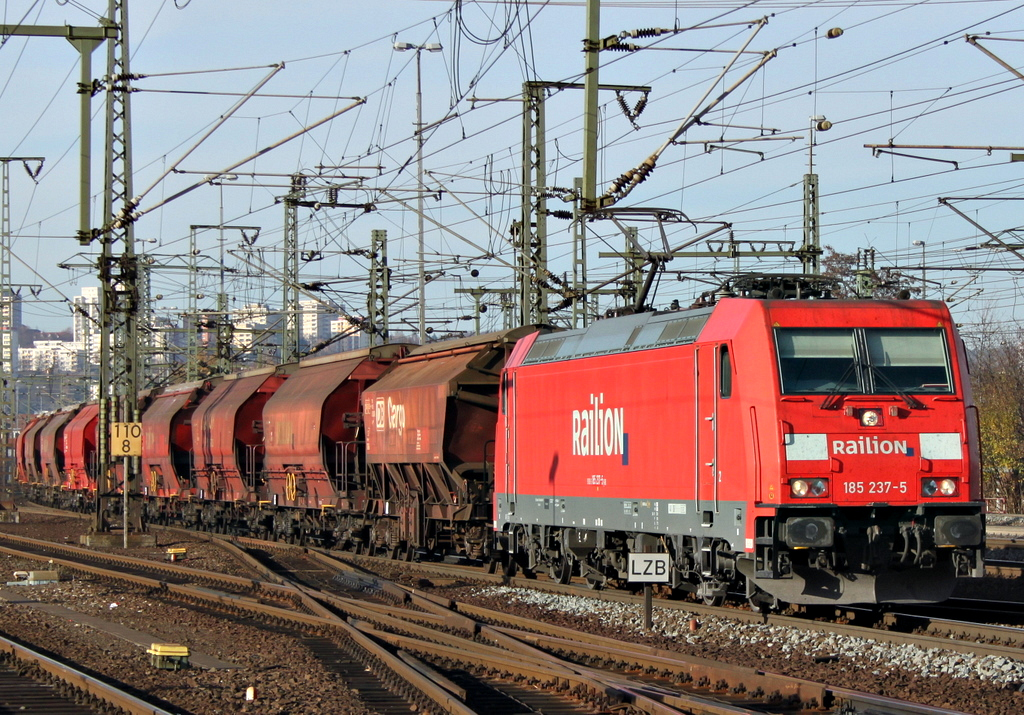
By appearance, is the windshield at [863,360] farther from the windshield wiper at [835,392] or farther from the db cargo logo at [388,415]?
the db cargo logo at [388,415]

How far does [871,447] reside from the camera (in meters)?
13.7

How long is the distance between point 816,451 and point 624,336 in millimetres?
3904

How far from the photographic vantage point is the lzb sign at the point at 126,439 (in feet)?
87.5

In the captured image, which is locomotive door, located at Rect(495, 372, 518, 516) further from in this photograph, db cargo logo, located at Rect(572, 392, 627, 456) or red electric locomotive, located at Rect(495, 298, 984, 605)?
red electric locomotive, located at Rect(495, 298, 984, 605)

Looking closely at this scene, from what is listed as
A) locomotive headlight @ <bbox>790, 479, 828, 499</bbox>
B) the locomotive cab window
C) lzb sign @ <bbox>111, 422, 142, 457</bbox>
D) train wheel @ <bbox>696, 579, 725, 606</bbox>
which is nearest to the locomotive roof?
the locomotive cab window

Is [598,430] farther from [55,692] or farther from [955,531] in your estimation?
[55,692]

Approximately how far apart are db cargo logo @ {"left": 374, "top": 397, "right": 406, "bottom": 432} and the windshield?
38.4ft

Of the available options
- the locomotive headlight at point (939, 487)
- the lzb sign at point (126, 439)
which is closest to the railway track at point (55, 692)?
the locomotive headlight at point (939, 487)

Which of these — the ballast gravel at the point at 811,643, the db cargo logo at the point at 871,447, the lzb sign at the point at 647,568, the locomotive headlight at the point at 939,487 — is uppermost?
the db cargo logo at the point at 871,447

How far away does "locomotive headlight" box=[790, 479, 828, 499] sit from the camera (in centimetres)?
1338

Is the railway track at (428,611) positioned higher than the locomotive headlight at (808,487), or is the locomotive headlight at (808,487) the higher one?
the locomotive headlight at (808,487)

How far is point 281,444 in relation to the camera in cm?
3058

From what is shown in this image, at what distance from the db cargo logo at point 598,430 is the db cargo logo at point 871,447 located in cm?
360

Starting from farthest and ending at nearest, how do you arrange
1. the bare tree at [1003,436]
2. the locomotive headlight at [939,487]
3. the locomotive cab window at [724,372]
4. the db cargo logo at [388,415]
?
the bare tree at [1003,436]
the db cargo logo at [388,415]
the locomotive cab window at [724,372]
the locomotive headlight at [939,487]
